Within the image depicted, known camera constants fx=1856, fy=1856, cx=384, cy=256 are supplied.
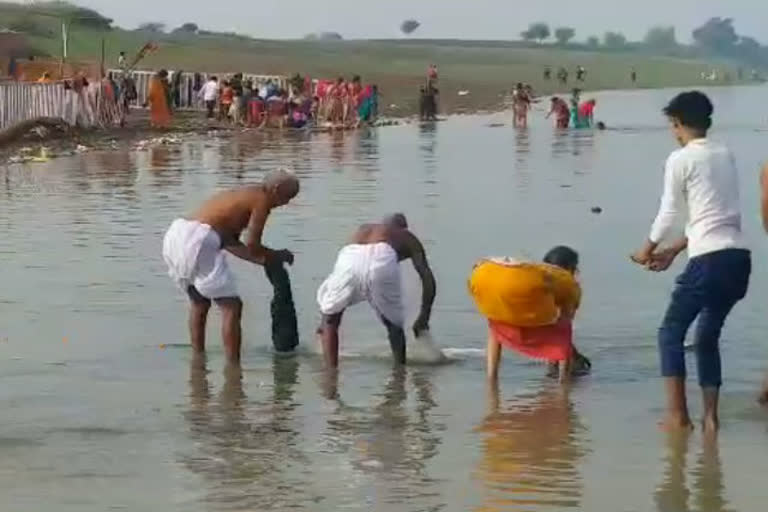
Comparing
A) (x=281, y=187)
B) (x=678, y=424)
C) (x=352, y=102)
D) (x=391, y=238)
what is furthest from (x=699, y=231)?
(x=352, y=102)

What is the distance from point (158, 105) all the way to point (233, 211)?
107 feet

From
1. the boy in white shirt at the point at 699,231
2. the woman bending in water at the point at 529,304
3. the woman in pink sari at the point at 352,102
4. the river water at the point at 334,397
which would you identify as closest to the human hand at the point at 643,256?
the boy in white shirt at the point at 699,231

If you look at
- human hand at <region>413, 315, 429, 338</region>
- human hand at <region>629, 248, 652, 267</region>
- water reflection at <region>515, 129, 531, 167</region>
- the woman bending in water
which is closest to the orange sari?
water reflection at <region>515, 129, 531, 167</region>

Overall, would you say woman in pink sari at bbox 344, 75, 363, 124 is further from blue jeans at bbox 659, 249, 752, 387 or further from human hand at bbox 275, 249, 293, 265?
blue jeans at bbox 659, 249, 752, 387

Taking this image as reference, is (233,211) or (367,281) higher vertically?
(233,211)

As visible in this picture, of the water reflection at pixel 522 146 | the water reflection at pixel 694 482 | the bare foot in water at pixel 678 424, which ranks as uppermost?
the bare foot in water at pixel 678 424

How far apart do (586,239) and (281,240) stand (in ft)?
10.1

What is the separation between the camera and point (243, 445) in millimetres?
8461

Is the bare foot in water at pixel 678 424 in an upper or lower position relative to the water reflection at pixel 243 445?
upper

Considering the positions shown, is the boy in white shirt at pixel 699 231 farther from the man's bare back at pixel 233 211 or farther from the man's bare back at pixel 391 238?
the man's bare back at pixel 233 211

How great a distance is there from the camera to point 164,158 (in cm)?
3184

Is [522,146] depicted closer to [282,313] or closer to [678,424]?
[282,313]

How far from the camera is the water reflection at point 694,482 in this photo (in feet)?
23.9

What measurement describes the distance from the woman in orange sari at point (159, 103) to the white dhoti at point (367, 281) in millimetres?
31679
